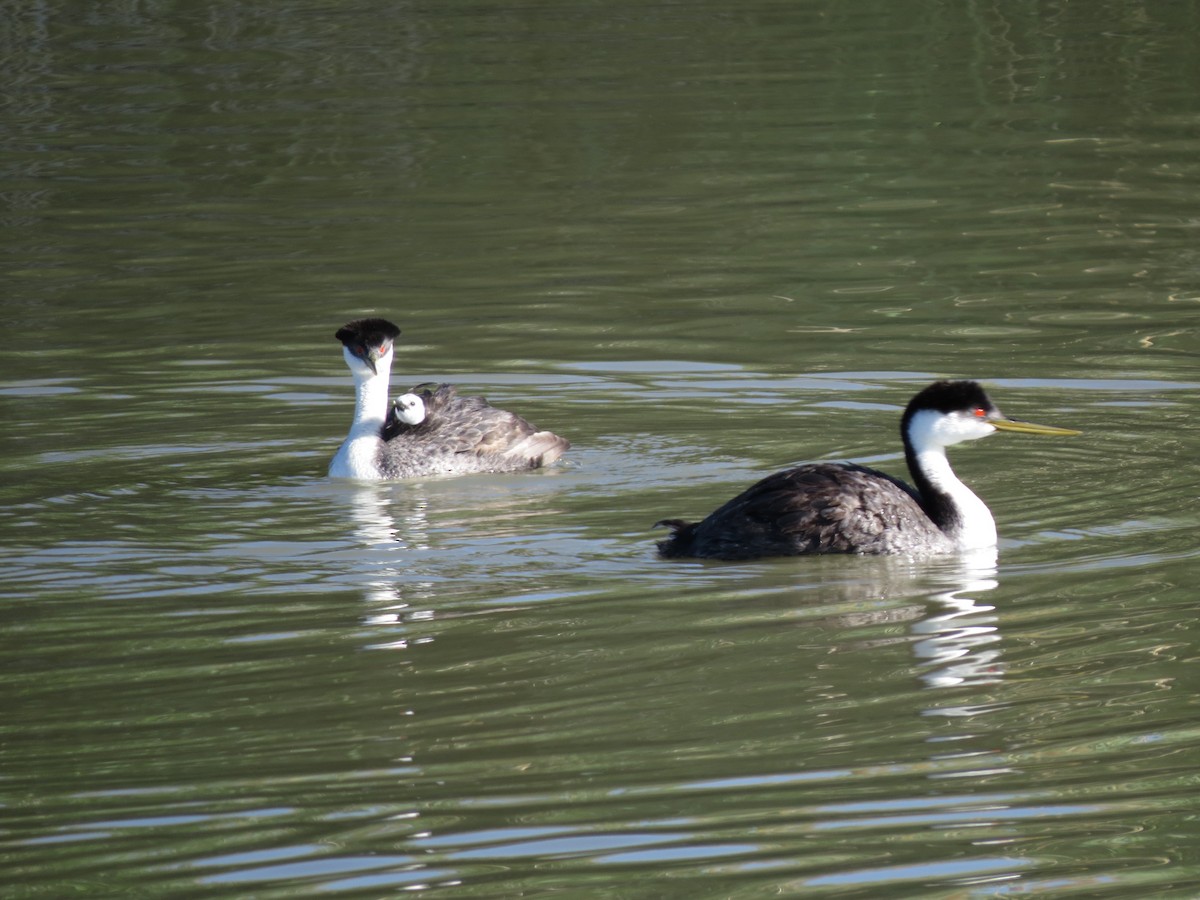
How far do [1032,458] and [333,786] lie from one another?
22.0 ft

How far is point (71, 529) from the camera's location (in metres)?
12.0

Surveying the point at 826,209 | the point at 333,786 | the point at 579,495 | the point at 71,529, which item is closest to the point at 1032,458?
the point at 579,495

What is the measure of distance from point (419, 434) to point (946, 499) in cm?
395

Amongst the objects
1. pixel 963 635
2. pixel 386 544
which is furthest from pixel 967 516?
pixel 386 544

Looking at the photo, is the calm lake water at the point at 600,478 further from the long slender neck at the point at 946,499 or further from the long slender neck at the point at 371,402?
the long slender neck at the point at 371,402

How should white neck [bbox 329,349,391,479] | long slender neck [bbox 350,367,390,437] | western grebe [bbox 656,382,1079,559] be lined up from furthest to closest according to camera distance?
long slender neck [bbox 350,367,390,437], white neck [bbox 329,349,391,479], western grebe [bbox 656,382,1079,559]

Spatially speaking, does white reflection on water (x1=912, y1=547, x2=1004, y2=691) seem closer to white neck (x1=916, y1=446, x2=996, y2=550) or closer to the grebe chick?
white neck (x1=916, y1=446, x2=996, y2=550)

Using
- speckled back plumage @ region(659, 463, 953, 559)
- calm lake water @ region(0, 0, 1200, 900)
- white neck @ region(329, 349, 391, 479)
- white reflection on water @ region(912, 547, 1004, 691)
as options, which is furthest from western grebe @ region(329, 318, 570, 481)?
white reflection on water @ region(912, 547, 1004, 691)

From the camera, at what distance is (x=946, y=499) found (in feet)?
37.0

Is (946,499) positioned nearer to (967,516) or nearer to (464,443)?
(967,516)

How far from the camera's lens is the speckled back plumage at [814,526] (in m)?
11.1

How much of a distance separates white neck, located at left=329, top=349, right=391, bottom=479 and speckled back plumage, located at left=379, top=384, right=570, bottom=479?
0.27ft

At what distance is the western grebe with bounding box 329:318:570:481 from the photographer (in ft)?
44.6

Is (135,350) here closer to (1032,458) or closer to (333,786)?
(1032,458)
